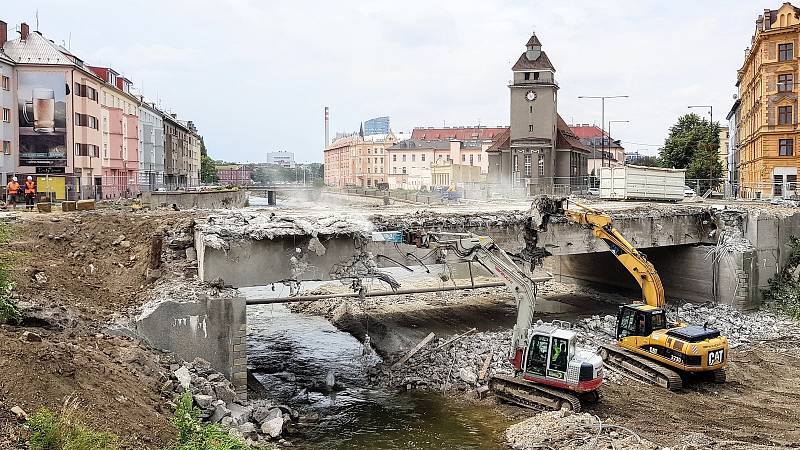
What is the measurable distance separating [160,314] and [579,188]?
48741mm

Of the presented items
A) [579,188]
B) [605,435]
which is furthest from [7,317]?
[579,188]

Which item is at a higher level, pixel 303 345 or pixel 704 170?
pixel 704 170

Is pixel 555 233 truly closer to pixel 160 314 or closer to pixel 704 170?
pixel 160 314

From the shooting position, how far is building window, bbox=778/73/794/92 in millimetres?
54250

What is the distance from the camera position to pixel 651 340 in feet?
71.9

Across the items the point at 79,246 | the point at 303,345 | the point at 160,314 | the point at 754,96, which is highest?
the point at 754,96

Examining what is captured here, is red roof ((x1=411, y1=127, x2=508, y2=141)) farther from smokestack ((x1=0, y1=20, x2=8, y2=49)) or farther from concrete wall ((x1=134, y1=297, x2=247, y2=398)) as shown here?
concrete wall ((x1=134, y1=297, x2=247, y2=398))

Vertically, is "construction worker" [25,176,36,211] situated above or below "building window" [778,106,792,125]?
below

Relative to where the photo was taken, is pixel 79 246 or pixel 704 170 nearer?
pixel 79 246

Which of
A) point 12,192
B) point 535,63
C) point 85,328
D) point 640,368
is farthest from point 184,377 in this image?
point 535,63

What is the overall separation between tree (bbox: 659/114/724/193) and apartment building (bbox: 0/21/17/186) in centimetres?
5799

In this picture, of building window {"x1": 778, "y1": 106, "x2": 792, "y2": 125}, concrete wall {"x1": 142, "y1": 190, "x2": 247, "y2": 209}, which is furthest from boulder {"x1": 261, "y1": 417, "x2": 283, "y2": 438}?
building window {"x1": 778, "y1": 106, "x2": 792, "y2": 125}

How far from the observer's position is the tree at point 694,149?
7412cm

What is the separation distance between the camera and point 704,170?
7338cm
